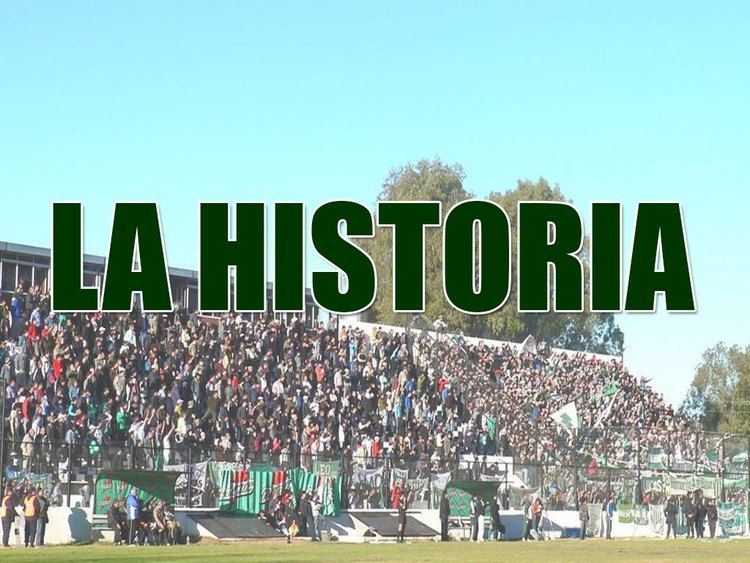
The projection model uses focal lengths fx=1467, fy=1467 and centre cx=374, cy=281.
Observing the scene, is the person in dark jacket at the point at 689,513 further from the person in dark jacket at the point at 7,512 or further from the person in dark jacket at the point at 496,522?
the person in dark jacket at the point at 7,512

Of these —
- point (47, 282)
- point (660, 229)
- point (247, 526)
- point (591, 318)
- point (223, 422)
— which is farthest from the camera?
point (591, 318)

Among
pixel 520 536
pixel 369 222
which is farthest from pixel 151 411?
pixel 520 536

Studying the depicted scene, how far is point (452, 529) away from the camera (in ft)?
185

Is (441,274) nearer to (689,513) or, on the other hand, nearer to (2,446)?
(689,513)

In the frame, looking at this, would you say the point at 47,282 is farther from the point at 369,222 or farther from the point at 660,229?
the point at 660,229

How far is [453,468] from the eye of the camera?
57.6 metres

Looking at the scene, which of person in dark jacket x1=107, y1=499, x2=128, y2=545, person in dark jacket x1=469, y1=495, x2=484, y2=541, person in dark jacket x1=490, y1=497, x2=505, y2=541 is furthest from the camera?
person in dark jacket x1=490, y1=497, x2=505, y2=541

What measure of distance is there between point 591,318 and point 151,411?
8698 cm

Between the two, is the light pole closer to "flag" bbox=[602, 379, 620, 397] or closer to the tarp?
the tarp

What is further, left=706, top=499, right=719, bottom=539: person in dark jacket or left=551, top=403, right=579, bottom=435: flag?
left=551, top=403, right=579, bottom=435: flag

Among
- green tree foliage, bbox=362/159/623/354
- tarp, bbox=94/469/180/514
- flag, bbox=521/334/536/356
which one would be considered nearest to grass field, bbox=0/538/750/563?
tarp, bbox=94/469/180/514

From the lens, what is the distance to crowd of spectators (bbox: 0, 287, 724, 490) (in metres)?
50.1

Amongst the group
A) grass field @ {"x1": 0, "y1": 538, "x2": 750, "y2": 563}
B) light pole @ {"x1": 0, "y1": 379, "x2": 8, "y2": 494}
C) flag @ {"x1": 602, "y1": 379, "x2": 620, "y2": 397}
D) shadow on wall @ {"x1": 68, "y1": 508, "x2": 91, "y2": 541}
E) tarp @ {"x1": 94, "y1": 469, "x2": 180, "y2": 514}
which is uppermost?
flag @ {"x1": 602, "y1": 379, "x2": 620, "y2": 397}

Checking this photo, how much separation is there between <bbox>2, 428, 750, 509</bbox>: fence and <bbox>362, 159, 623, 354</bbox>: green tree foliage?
4017 centimetres
